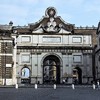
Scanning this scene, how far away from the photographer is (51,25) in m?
96.2

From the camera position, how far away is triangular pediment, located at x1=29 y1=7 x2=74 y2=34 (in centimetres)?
9594

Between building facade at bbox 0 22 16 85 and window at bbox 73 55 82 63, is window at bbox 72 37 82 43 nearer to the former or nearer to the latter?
window at bbox 73 55 82 63

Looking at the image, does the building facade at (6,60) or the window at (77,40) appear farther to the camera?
the window at (77,40)

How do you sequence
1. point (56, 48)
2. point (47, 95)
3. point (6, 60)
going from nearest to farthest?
Answer: point (47, 95) → point (6, 60) → point (56, 48)

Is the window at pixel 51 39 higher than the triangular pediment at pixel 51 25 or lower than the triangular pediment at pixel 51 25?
lower

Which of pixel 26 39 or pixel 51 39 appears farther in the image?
pixel 51 39

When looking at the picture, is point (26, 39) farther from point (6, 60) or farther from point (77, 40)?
point (6, 60)

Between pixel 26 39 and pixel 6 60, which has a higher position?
pixel 26 39

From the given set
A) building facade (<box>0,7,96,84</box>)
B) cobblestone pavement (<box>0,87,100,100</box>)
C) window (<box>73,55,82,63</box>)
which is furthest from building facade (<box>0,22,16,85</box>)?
window (<box>73,55,82,63</box>)

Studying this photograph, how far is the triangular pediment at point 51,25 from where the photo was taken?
95.9 metres

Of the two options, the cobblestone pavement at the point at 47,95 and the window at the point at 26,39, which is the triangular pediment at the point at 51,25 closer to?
the window at the point at 26,39

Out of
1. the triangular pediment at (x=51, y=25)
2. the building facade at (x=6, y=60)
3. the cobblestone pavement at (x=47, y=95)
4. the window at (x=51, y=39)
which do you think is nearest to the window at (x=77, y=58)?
the window at (x=51, y=39)

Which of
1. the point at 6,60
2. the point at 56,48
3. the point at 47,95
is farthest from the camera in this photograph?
the point at 56,48

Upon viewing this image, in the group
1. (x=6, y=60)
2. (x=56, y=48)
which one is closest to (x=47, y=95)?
(x=6, y=60)
